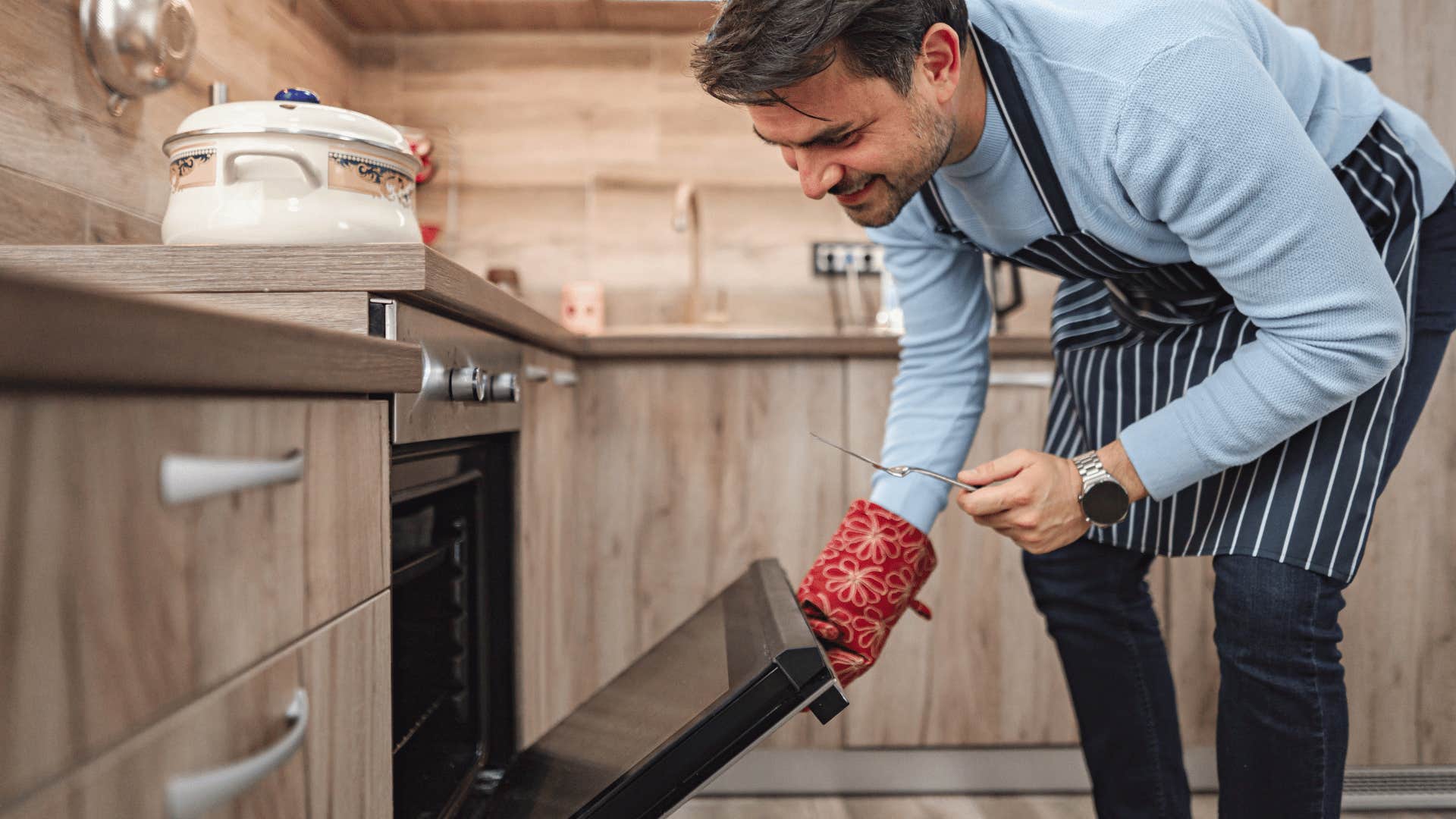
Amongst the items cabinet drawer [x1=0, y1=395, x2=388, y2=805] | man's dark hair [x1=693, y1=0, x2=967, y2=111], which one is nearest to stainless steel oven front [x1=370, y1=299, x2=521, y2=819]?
cabinet drawer [x1=0, y1=395, x2=388, y2=805]

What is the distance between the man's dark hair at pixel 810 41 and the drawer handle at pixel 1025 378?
3.30 feet

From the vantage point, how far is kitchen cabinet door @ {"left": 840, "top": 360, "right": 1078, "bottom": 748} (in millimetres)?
1767

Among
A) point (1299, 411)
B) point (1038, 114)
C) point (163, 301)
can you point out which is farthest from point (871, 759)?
point (163, 301)

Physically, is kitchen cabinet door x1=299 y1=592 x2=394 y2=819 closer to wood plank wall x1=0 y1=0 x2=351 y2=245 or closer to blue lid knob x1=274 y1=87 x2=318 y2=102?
blue lid knob x1=274 y1=87 x2=318 y2=102

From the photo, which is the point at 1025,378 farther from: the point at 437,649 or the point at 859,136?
the point at 437,649

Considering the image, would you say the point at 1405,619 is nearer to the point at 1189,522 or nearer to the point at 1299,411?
the point at 1189,522

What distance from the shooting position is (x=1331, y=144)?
0.91 metres

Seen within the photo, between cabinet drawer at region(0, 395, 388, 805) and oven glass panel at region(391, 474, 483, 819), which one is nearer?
cabinet drawer at region(0, 395, 388, 805)

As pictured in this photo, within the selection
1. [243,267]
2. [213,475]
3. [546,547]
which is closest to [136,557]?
[213,475]

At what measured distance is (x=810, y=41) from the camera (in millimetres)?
760

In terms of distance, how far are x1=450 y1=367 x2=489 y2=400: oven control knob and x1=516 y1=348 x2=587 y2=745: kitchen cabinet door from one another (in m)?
0.32

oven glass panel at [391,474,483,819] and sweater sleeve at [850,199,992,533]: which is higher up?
sweater sleeve at [850,199,992,533]

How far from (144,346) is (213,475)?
0.10 m

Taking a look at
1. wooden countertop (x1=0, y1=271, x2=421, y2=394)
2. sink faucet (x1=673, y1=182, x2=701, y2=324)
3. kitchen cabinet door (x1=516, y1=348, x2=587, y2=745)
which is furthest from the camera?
sink faucet (x1=673, y1=182, x2=701, y2=324)
